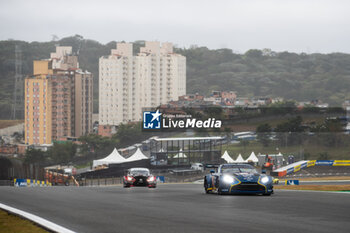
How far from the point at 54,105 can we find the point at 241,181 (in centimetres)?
15525

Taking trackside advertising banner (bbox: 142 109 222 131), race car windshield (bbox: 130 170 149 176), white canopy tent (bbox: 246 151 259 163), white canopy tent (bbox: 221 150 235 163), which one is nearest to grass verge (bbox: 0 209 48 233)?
race car windshield (bbox: 130 170 149 176)

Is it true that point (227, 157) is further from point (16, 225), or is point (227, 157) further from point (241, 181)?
point (16, 225)

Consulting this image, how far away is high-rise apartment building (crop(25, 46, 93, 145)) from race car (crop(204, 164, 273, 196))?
15141cm

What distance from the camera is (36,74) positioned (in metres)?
182

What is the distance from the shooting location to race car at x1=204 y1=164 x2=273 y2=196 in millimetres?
18953

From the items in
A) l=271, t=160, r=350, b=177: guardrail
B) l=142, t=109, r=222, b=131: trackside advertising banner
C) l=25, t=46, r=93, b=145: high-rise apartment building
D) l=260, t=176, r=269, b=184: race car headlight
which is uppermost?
l=25, t=46, r=93, b=145: high-rise apartment building

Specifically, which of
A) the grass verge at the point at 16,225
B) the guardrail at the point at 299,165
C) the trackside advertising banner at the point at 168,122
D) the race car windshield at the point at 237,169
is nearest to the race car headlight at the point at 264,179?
the race car windshield at the point at 237,169

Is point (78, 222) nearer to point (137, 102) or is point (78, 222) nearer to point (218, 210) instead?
point (218, 210)

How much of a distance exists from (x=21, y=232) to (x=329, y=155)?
223 ft

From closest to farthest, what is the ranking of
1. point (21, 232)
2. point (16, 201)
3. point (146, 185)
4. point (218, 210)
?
point (21, 232)
point (218, 210)
point (16, 201)
point (146, 185)

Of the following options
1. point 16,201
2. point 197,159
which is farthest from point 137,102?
point 16,201

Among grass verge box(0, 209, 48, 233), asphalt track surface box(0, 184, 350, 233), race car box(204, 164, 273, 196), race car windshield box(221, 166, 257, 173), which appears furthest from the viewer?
race car windshield box(221, 166, 257, 173)

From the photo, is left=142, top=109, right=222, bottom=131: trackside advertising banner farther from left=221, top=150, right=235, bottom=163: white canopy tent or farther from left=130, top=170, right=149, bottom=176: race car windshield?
left=130, top=170, right=149, bottom=176: race car windshield

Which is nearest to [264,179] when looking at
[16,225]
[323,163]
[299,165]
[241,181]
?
[241,181]
